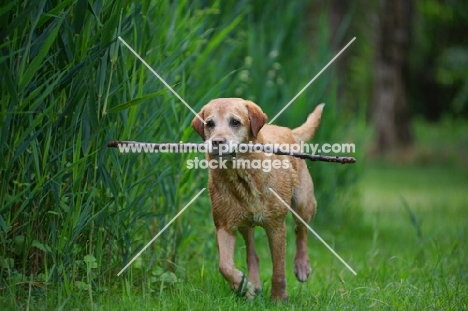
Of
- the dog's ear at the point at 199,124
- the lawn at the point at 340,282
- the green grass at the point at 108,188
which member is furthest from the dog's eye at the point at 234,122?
the lawn at the point at 340,282

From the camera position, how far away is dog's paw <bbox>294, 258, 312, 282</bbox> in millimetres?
6168

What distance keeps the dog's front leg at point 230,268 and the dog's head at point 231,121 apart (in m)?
0.68

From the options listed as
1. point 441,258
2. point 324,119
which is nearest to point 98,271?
point 441,258

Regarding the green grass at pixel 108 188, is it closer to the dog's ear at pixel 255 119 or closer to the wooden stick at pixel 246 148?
the wooden stick at pixel 246 148

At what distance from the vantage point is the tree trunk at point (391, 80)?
19.9m

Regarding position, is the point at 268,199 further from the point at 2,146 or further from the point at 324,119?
the point at 324,119

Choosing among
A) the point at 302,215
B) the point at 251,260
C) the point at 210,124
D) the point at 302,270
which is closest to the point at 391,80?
the point at 302,215

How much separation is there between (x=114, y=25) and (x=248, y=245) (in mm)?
2029

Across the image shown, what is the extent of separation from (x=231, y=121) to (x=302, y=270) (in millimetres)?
1554

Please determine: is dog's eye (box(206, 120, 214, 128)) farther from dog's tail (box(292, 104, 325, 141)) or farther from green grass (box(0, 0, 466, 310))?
dog's tail (box(292, 104, 325, 141))

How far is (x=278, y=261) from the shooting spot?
5570 mm

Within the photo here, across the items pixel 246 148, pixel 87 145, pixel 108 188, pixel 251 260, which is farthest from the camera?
pixel 251 260

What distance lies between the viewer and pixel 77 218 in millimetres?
4859

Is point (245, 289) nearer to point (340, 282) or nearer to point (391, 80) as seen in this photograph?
point (340, 282)
